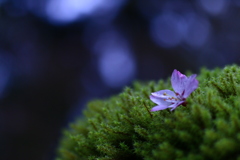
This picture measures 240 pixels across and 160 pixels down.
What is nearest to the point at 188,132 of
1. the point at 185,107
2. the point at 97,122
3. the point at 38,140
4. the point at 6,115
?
the point at 185,107

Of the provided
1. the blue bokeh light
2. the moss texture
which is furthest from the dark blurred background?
the moss texture

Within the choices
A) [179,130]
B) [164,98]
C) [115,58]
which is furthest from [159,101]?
[115,58]

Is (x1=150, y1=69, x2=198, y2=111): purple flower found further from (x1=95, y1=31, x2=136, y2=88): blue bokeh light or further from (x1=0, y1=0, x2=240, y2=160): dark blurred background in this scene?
(x1=95, y1=31, x2=136, y2=88): blue bokeh light

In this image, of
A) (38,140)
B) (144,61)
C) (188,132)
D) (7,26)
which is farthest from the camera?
(144,61)

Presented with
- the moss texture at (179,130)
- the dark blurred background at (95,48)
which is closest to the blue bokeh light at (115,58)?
the dark blurred background at (95,48)

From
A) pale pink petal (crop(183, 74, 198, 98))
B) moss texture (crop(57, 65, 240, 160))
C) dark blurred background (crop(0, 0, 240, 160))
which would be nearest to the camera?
moss texture (crop(57, 65, 240, 160))

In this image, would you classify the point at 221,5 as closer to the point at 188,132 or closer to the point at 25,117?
the point at 25,117
